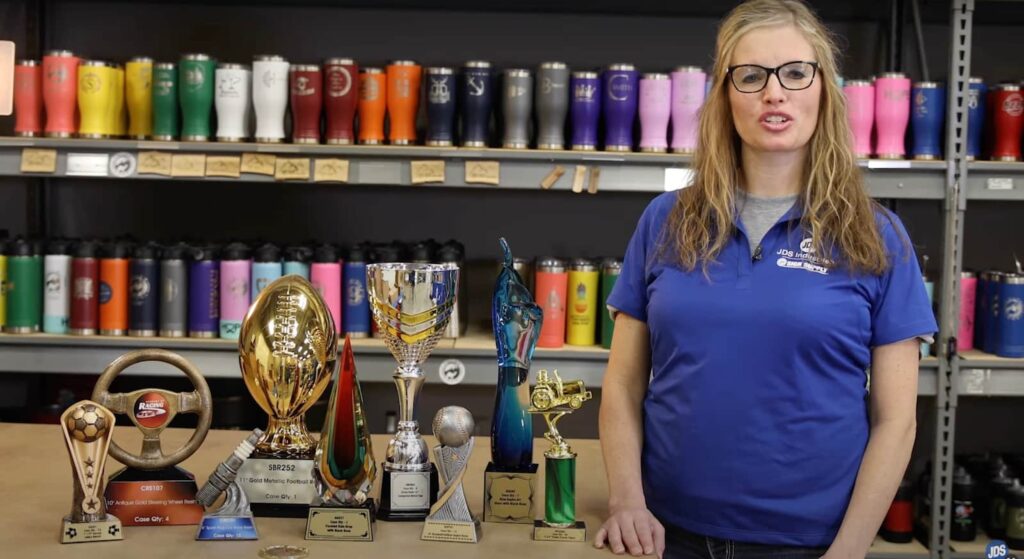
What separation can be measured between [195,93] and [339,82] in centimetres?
35

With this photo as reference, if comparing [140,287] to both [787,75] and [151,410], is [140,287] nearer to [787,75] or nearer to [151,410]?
[151,410]

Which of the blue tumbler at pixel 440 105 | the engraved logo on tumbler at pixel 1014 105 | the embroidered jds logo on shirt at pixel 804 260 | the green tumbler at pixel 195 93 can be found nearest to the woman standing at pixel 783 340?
the embroidered jds logo on shirt at pixel 804 260

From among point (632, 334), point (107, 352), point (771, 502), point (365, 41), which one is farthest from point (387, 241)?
point (771, 502)

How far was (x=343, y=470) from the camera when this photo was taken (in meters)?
1.30

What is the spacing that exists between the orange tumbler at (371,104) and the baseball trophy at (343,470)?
1.55m

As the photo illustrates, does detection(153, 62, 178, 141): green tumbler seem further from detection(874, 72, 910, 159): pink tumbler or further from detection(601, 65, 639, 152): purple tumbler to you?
detection(874, 72, 910, 159): pink tumbler

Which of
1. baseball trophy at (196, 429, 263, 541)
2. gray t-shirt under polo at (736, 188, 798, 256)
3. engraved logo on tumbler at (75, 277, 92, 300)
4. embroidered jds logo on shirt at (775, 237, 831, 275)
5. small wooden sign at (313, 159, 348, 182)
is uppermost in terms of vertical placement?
small wooden sign at (313, 159, 348, 182)

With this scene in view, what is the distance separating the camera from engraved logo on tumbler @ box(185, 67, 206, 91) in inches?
108

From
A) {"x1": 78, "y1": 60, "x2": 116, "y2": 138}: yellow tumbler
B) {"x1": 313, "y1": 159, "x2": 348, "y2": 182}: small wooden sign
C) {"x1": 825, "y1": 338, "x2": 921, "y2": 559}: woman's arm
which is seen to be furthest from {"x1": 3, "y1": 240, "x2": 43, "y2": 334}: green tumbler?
{"x1": 825, "y1": 338, "x2": 921, "y2": 559}: woman's arm

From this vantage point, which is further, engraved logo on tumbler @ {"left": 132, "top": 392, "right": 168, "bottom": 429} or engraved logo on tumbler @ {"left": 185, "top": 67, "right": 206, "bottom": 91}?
engraved logo on tumbler @ {"left": 185, "top": 67, "right": 206, "bottom": 91}

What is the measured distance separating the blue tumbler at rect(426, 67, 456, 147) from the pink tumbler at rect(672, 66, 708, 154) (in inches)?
21.4

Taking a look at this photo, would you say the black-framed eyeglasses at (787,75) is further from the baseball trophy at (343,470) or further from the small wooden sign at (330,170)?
the small wooden sign at (330,170)

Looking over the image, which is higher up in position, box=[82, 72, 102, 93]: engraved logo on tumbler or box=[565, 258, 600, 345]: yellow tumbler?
box=[82, 72, 102, 93]: engraved logo on tumbler

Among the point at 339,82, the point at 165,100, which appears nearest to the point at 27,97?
the point at 165,100
